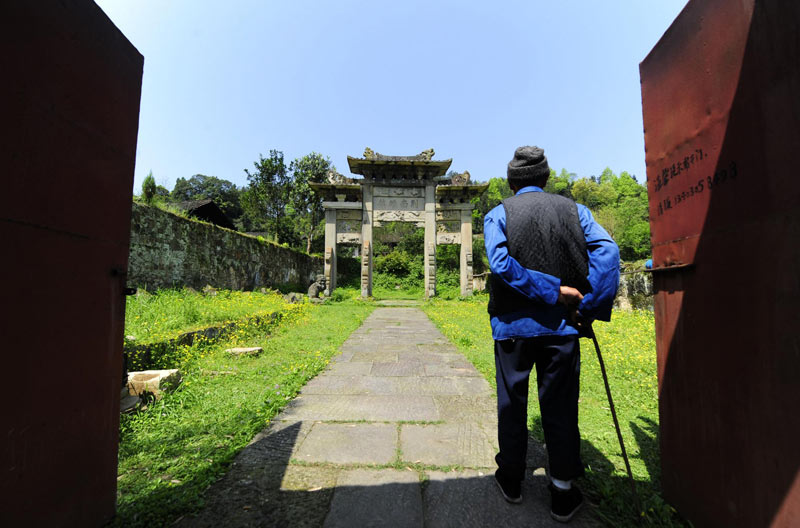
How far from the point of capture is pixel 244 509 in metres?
→ 1.60

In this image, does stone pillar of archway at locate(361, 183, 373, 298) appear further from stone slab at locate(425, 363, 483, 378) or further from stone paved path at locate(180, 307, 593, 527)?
stone paved path at locate(180, 307, 593, 527)

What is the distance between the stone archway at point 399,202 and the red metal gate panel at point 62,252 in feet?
47.0

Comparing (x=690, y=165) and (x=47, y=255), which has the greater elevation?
(x=690, y=165)

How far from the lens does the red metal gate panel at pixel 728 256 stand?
109cm

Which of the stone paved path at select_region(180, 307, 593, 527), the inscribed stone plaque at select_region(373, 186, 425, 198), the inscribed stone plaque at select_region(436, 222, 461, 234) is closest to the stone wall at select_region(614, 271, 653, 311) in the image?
the inscribed stone plaque at select_region(436, 222, 461, 234)

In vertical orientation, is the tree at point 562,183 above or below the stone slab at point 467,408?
above

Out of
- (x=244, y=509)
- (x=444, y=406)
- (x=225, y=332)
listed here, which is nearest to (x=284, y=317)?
(x=225, y=332)

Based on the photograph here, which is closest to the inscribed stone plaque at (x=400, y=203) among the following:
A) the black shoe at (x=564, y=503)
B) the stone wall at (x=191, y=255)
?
the stone wall at (x=191, y=255)

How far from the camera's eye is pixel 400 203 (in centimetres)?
1644

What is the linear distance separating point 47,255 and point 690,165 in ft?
8.17

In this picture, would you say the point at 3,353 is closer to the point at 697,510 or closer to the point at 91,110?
the point at 91,110

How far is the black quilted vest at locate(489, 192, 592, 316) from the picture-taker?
1.73 meters

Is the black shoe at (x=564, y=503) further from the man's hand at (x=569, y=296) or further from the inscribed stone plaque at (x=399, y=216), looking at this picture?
the inscribed stone plaque at (x=399, y=216)

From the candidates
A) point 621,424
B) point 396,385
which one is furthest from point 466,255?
point 621,424
